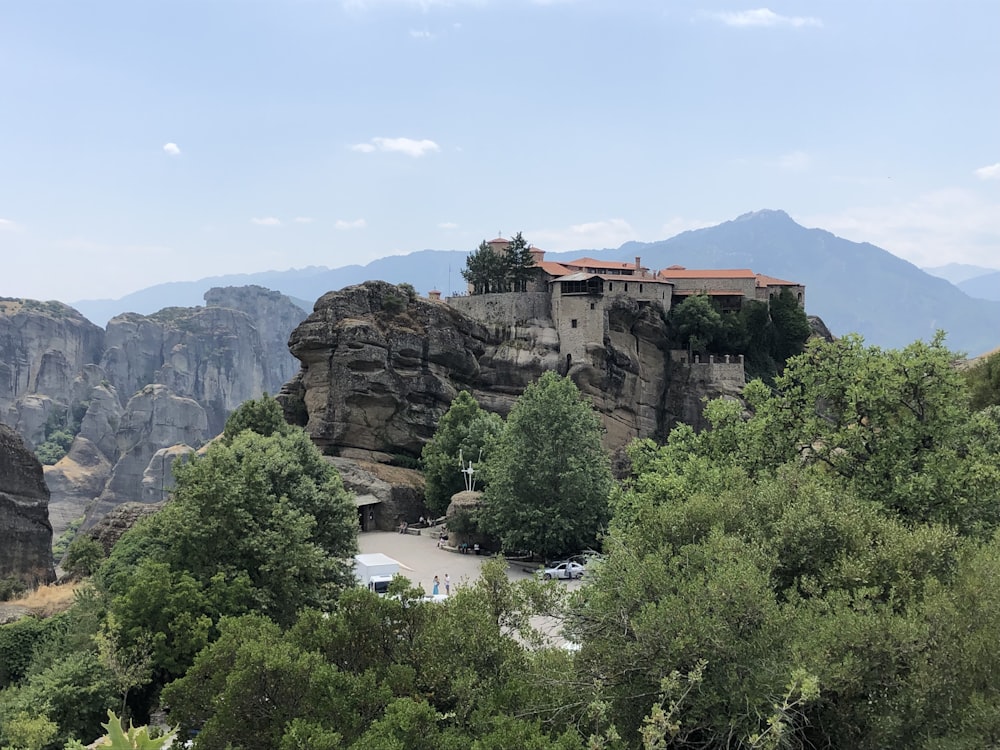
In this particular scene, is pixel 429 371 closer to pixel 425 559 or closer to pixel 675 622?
pixel 425 559

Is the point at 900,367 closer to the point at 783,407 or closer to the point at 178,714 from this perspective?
the point at 783,407

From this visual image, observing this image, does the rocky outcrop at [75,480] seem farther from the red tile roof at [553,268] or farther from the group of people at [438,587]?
the group of people at [438,587]

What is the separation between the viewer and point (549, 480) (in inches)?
1448

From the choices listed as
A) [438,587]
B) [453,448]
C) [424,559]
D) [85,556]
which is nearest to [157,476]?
[453,448]

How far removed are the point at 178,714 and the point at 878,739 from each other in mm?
12306

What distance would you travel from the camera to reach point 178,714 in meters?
13.9

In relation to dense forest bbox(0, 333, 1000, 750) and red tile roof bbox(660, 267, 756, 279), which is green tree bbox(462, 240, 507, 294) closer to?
red tile roof bbox(660, 267, 756, 279)

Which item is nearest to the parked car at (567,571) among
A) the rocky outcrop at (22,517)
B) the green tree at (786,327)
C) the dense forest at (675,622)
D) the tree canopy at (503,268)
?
the dense forest at (675,622)

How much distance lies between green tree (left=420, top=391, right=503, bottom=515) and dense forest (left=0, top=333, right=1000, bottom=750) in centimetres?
2241

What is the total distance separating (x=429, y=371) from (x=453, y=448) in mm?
8793

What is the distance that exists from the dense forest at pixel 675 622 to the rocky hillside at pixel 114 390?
102534 mm

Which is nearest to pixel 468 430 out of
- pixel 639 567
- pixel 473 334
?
pixel 473 334

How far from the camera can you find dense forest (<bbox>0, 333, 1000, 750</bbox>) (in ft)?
34.4

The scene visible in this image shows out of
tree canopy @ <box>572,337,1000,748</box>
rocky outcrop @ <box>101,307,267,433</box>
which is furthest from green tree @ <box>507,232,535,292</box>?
rocky outcrop @ <box>101,307,267,433</box>
